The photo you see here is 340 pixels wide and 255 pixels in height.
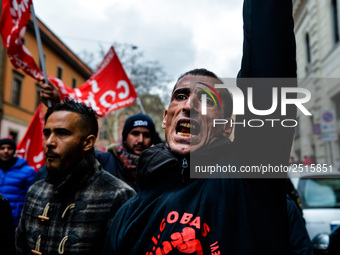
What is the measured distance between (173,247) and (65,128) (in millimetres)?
1209

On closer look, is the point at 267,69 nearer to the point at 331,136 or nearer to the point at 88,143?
the point at 88,143

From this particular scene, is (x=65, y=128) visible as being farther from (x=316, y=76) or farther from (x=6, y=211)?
(x=316, y=76)

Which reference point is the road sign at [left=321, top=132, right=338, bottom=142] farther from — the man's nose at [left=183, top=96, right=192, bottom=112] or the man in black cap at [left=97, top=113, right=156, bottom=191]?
the man's nose at [left=183, top=96, right=192, bottom=112]

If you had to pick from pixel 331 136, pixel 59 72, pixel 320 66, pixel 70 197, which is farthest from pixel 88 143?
pixel 59 72

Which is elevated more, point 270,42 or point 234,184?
point 270,42

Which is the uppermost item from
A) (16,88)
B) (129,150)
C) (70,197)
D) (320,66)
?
(16,88)

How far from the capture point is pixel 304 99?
149cm

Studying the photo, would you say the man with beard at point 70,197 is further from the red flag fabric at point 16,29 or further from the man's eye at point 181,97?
the red flag fabric at point 16,29

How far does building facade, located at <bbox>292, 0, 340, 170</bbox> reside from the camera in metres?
15.7

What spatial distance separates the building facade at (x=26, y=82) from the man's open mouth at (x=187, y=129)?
1741 centimetres

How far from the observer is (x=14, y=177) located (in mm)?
5254

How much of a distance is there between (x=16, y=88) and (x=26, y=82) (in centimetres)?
105

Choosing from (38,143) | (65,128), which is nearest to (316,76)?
(38,143)

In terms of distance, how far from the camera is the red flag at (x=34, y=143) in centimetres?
586
